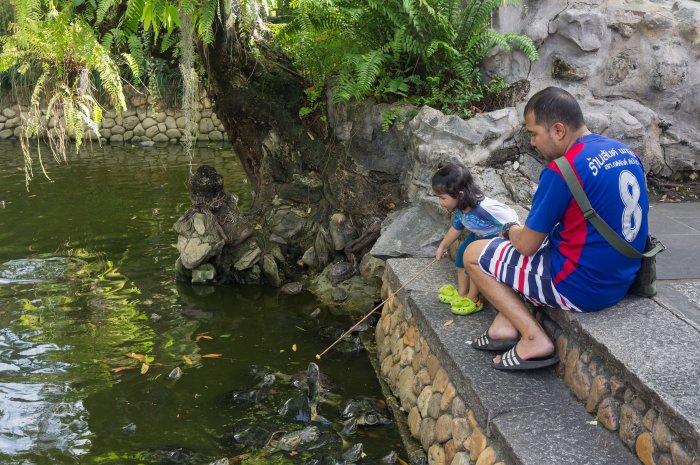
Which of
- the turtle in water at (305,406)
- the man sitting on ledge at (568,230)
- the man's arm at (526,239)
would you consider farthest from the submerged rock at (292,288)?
the man's arm at (526,239)

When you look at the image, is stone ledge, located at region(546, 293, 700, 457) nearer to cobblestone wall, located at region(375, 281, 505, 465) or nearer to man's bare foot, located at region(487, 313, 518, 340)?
man's bare foot, located at region(487, 313, 518, 340)

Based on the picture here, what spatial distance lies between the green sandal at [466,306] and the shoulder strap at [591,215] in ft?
4.48

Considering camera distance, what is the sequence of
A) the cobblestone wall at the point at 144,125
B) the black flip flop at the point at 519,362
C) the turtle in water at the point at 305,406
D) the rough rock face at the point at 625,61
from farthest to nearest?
1. the cobblestone wall at the point at 144,125
2. the rough rock face at the point at 625,61
3. the turtle in water at the point at 305,406
4. the black flip flop at the point at 519,362

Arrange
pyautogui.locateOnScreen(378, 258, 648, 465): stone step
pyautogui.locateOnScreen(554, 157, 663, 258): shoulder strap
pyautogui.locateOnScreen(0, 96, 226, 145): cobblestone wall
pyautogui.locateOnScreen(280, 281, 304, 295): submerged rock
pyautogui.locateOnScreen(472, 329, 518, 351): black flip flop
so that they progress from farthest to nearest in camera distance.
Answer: pyautogui.locateOnScreen(0, 96, 226, 145): cobblestone wall, pyautogui.locateOnScreen(280, 281, 304, 295): submerged rock, pyautogui.locateOnScreen(472, 329, 518, 351): black flip flop, pyautogui.locateOnScreen(554, 157, 663, 258): shoulder strap, pyautogui.locateOnScreen(378, 258, 648, 465): stone step

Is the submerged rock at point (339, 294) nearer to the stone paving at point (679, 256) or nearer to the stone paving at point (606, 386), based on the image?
the stone paving at point (606, 386)

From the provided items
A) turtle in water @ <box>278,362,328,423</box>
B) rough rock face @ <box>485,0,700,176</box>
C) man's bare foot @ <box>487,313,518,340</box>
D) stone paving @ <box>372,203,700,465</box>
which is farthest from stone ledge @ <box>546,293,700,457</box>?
rough rock face @ <box>485,0,700,176</box>

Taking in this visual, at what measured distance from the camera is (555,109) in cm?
389

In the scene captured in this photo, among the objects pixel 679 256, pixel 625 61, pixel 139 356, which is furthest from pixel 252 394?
pixel 625 61

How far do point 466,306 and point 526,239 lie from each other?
1.11 m

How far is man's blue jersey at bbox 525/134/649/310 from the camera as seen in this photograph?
3779mm

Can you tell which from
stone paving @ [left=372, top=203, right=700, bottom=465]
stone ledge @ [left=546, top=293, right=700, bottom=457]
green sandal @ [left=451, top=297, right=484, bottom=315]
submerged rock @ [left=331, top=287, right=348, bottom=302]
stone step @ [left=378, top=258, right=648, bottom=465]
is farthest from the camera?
submerged rock @ [left=331, top=287, right=348, bottom=302]

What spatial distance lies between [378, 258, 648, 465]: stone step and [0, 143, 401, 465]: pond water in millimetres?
921

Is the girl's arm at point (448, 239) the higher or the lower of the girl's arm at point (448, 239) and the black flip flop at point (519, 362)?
the higher

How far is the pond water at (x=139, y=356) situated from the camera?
508 centimetres
